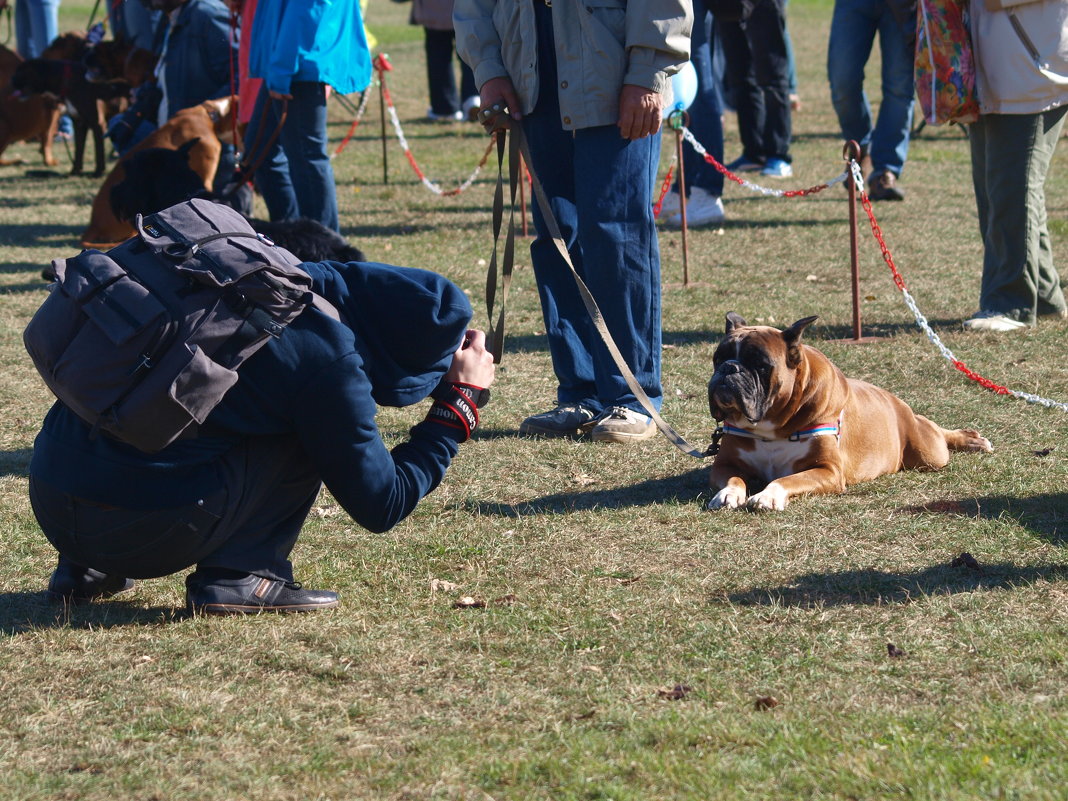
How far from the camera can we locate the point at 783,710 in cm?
284

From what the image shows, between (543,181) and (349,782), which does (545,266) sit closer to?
(543,181)

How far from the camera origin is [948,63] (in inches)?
247

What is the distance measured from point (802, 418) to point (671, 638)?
1.40m

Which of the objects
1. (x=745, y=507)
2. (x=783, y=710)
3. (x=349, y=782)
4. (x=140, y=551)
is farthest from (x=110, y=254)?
(x=745, y=507)

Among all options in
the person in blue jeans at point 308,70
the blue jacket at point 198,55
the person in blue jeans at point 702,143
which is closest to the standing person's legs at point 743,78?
the person in blue jeans at point 702,143

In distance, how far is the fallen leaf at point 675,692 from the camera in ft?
9.63

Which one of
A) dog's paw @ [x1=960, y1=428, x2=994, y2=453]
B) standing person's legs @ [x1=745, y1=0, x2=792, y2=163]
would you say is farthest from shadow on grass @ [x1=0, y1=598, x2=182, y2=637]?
standing person's legs @ [x1=745, y1=0, x2=792, y2=163]

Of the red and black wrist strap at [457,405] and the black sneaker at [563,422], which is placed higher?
the red and black wrist strap at [457,405]

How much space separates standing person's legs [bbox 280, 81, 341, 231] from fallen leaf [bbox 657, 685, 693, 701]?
17.9 ft

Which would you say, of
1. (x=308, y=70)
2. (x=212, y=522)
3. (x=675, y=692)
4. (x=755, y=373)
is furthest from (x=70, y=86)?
(x=675, y=692)

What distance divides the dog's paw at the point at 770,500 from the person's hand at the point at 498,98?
1797mm

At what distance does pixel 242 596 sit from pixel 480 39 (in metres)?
2.58

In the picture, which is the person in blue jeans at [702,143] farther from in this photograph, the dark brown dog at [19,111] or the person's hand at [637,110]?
the dark brown dog at [19,111]

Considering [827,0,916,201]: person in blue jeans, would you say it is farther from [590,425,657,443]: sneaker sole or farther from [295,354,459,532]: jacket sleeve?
[295,354,459,532]: jacket sleeve
